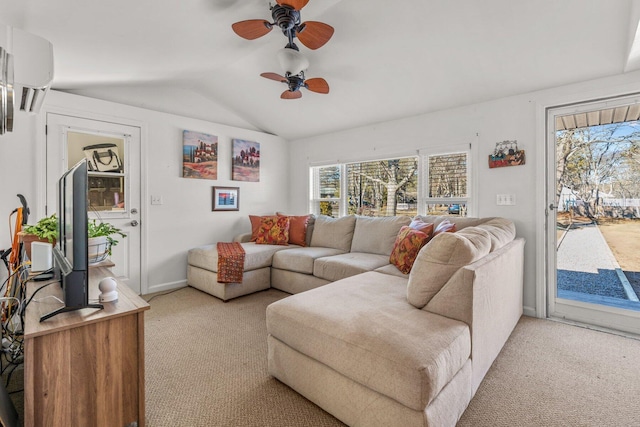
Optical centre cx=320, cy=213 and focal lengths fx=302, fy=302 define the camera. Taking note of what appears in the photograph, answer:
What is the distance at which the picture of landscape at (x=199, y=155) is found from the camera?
12.7ft

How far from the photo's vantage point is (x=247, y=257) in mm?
3406

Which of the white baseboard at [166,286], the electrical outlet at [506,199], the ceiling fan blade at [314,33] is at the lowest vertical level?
the white baseboard at [166,286]

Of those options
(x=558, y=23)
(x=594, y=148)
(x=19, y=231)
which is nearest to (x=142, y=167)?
(x=19, y=231)

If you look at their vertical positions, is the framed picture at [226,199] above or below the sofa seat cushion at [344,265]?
above

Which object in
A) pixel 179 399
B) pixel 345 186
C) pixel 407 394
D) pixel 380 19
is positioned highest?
pixel 380 19

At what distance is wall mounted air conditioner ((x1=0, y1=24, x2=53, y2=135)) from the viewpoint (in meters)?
1.76

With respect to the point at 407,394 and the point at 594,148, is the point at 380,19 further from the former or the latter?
the point at 407,394

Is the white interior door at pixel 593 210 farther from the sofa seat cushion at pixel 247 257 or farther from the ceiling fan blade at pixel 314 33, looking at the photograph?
the sofa seat cushion at pixel 247 257

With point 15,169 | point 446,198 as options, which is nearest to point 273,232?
point 446,198

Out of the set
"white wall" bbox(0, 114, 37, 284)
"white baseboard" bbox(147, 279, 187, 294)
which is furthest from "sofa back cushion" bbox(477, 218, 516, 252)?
"white wall" bbox(0, 114, 37, 284)

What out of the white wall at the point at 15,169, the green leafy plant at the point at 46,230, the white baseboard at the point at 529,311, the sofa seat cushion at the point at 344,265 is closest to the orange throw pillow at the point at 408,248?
the sofa seat cushion at the point at 344,265

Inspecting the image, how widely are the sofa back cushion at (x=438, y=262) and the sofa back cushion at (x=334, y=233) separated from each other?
209 cm

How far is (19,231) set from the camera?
196cm

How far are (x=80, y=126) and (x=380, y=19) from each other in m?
3.12
